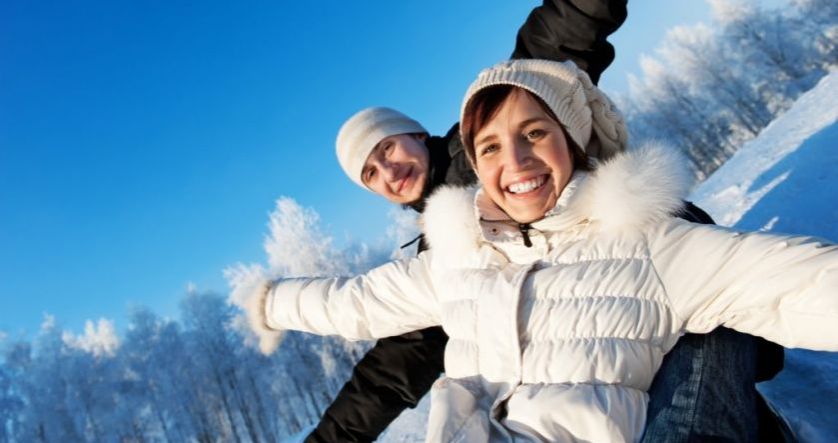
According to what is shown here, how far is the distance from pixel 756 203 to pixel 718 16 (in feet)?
133

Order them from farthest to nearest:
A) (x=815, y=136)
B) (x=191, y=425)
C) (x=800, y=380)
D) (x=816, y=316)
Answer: (x=191, y=425)
(x=815, y=136)
(x=800, y=380)
(x=816, y=316)

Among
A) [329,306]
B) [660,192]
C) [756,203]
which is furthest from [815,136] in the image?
[329,306]

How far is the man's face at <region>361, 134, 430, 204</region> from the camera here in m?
3.45

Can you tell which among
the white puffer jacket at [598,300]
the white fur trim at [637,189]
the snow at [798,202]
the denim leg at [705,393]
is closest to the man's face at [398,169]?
the white puffer jacket at [598,300]

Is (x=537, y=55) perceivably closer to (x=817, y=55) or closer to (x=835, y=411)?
(x=835, y=411)

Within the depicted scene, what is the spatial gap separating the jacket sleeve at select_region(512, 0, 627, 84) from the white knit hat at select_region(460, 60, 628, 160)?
1.45 ft

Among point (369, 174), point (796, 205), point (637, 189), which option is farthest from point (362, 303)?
point (796, 205)

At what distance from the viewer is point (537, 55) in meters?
2.60

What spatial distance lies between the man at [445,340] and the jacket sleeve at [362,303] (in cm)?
63

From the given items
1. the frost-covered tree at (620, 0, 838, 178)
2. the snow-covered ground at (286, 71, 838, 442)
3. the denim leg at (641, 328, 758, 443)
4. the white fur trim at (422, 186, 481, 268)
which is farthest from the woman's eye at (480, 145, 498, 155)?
the frost-covered tree at (620, 0, 838, 178)

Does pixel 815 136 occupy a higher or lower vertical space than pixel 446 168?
lower

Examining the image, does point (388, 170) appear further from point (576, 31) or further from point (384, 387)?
point (576, 31)

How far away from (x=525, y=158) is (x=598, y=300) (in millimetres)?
598

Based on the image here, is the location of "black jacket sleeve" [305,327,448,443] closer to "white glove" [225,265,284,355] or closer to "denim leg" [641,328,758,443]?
"white glove" [225,265,284,355]
